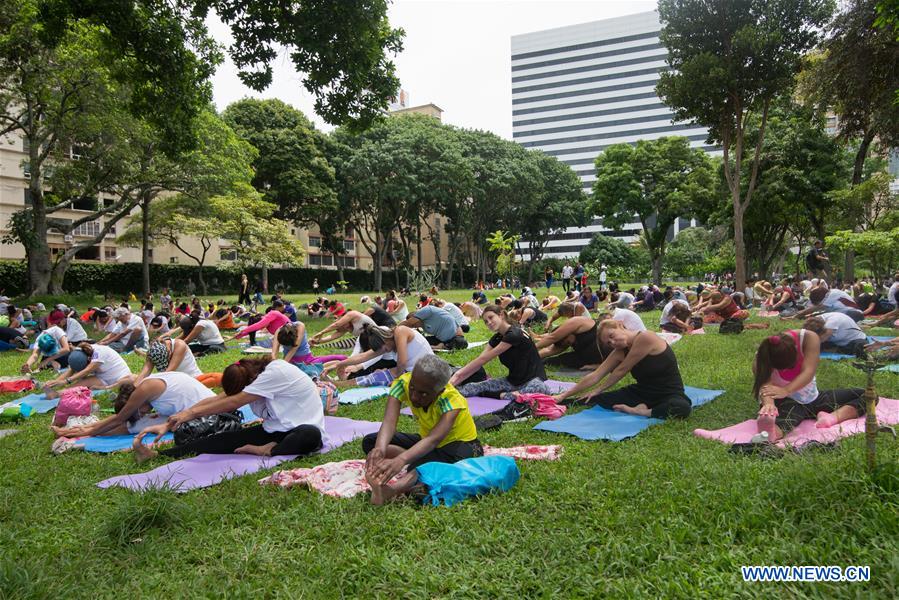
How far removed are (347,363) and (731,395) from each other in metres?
5.41

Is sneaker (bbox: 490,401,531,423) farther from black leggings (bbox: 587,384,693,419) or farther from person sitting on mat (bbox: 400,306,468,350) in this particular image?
person sitting on mat (bbox: 400,306,468,350)

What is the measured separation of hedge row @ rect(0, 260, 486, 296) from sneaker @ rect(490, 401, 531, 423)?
2785cm

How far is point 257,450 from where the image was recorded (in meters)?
5.17

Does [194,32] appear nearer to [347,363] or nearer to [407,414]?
[347,363]

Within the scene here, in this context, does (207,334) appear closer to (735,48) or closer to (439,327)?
(439,327)

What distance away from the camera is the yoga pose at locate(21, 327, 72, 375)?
10664mm

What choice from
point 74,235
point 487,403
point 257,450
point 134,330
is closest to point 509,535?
point 257,450

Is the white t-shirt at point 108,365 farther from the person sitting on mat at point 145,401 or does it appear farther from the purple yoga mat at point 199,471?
the purple yoga mat at point 199,471

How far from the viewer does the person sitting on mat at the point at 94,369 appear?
27.1 feet

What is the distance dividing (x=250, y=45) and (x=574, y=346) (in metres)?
6.32

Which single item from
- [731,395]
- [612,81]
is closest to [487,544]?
[731,395]

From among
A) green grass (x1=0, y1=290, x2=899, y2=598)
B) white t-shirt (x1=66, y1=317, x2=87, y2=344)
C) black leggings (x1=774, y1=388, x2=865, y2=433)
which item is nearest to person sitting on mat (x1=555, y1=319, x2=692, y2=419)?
black leggings (x1=774, y1=388, x2=865, y2=433)

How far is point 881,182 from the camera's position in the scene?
20562mm

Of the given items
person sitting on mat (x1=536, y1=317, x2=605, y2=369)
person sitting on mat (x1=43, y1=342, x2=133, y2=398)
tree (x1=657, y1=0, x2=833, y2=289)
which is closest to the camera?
person sitting on mat (x1=43, y1=342, x2=133, y2=398)
